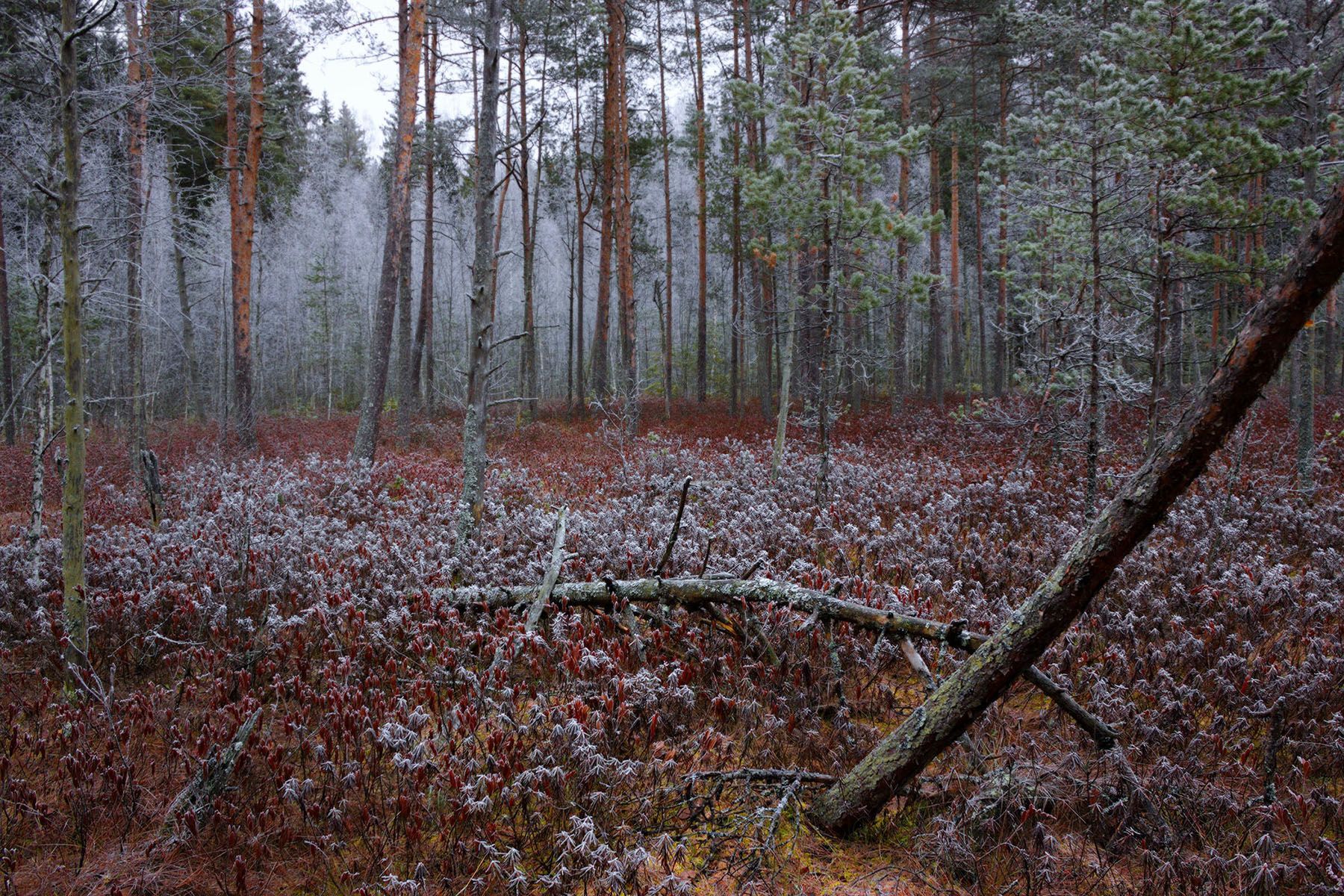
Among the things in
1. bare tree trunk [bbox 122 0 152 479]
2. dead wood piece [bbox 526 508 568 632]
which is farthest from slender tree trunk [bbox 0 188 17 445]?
dead wood piece [bbox 526 508 568 632]

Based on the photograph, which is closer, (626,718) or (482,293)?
(626,718)

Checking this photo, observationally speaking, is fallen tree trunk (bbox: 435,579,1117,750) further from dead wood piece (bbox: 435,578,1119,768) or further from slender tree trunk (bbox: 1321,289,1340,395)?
slender tree trunk (bbox: 1321,289,1340,395)

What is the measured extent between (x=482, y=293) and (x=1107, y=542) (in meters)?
5.48

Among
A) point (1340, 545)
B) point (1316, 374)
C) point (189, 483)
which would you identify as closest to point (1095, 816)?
point (1340, 545)

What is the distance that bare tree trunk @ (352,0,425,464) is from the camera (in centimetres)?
1195

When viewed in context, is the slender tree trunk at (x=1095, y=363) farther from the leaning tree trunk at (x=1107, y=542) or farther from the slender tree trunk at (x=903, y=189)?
the leaning tree trunk at (x=1107, y=542)

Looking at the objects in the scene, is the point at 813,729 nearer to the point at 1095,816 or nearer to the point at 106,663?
the point at 1095,816

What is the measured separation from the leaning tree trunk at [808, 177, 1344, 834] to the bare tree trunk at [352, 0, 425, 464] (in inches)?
413

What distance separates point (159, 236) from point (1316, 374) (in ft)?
143

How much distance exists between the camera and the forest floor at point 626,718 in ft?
8.66

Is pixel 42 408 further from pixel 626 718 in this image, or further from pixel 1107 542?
pixel 1107 542

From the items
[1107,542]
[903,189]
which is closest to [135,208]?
[1107,542]

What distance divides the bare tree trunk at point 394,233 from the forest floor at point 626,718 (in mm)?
5386

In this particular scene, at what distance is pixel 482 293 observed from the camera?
6.45m
